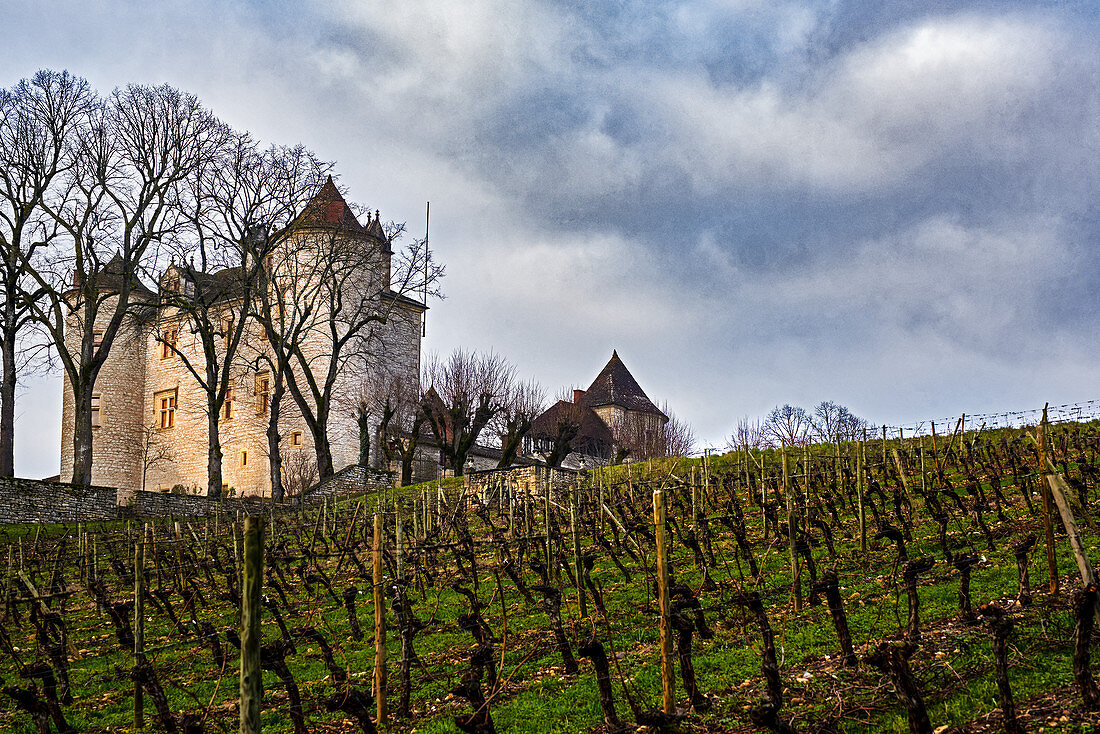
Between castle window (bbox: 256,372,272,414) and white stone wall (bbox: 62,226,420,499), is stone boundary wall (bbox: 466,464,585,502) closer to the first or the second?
white stone wall (bbox: 62,226,420,499)

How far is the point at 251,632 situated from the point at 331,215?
1444 inches

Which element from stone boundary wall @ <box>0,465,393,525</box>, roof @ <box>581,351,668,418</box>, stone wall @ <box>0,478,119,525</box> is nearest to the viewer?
stone wall @ <box>0,478,119,525</box>

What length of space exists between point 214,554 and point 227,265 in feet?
59.6

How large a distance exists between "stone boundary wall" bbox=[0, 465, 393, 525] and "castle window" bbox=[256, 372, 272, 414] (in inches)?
461

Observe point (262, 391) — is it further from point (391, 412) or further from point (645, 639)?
point (645, 639)

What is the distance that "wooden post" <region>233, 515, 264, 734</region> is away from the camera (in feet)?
16.6

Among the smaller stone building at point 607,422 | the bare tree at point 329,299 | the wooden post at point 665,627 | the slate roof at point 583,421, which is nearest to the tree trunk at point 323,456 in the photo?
the bare tree at point 329,299

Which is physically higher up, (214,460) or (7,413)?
(7,413)

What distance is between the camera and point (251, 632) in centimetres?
509

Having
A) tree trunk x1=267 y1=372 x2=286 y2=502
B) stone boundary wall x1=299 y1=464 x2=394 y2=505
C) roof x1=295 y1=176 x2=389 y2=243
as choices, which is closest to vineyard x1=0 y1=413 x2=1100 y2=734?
tree trunk x1=267 y1=372 x2=286 y2=502

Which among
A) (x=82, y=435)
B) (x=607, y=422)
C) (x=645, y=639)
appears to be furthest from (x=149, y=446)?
(x=645, y=639)

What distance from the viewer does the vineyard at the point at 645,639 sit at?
5840 millimetres

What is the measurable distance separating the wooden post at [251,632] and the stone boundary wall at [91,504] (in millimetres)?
17656

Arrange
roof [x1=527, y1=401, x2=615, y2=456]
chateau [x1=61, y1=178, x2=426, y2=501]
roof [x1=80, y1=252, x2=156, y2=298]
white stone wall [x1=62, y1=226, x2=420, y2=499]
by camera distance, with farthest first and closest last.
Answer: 1. roof [x1=527, y1=401, x2=615, y2=456]
2. white stone wall [x1=62, y1=226, x2=420, y2=499]
3. chateau [x1=61, y1=178, x2=426, y2=501]
4. roof [x1=80, y1=252, x2=156, y2=298]
